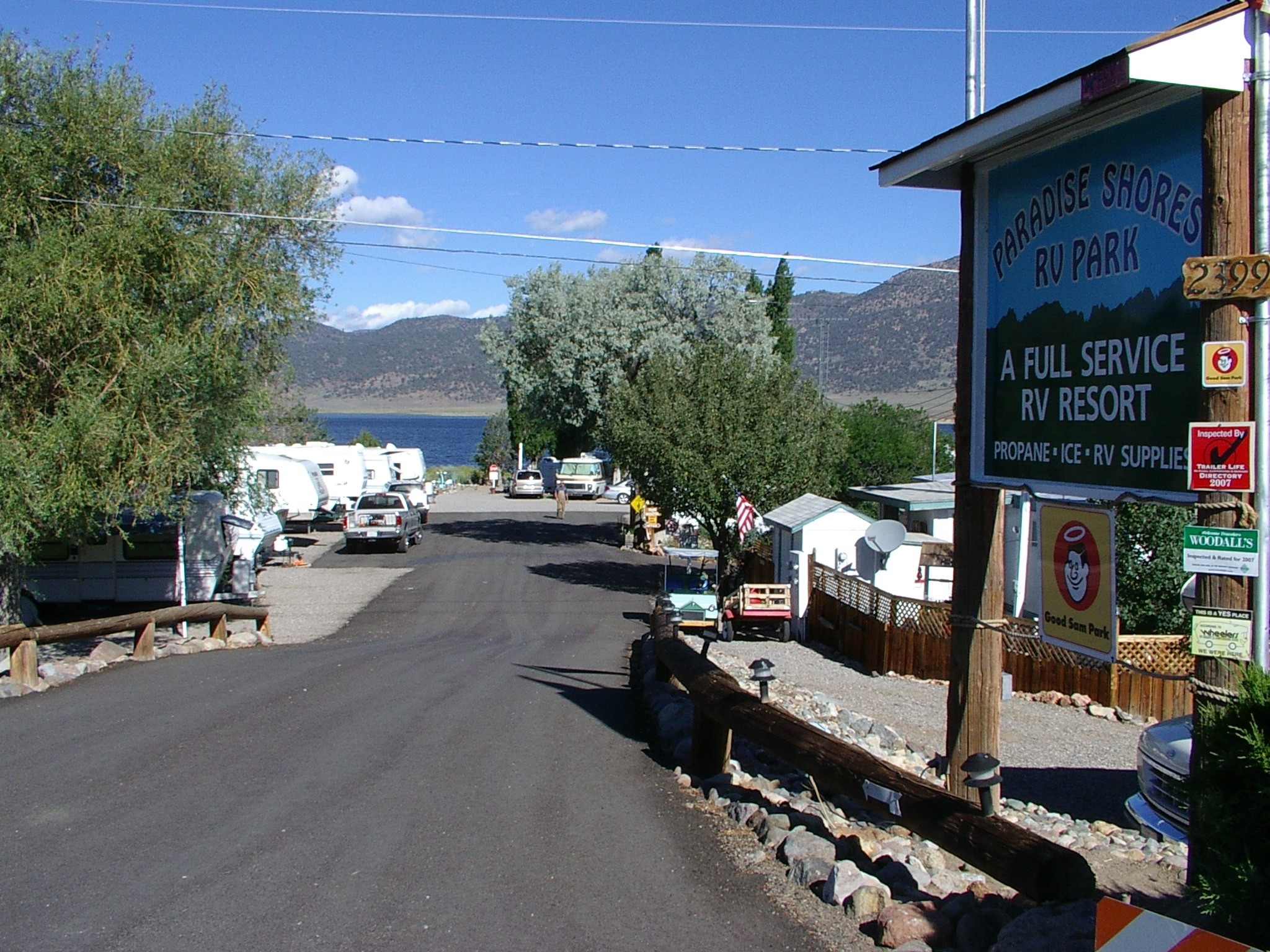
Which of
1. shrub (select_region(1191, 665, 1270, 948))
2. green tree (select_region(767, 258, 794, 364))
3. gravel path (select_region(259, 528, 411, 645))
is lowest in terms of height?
gravel path (select_region(259, 528, 411, 645))

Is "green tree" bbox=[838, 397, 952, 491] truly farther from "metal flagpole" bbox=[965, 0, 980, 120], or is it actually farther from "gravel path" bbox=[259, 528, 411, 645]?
"metal flagpole" bbox=[965, 0, 980, 120]

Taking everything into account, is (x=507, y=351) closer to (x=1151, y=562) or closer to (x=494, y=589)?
(x=494, y=589)

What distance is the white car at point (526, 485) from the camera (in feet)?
185

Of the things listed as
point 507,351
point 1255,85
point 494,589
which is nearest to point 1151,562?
point 494,589

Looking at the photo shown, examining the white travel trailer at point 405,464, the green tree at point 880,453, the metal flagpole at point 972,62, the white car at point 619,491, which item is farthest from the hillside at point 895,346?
the metal flagpole at point 972,62

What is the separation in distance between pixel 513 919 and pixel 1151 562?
53.8 feet

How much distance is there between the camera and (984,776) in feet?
16.2

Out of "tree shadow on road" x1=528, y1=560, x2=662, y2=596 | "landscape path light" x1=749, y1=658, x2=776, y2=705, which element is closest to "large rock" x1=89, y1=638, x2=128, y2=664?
"landscape path light" x1=749, y1=658, x2=776, y2=705

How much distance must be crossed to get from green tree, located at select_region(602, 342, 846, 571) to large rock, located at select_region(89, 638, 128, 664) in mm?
13458

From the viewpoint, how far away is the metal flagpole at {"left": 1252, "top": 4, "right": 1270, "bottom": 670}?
13.7 ft

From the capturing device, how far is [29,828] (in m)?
6.25

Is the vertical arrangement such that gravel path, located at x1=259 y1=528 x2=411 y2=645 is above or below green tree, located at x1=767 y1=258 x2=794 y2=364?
below

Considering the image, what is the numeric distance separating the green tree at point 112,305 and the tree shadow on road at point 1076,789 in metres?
10.9

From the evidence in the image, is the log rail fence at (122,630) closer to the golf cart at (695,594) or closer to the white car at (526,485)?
the golf cart at (695,594)
